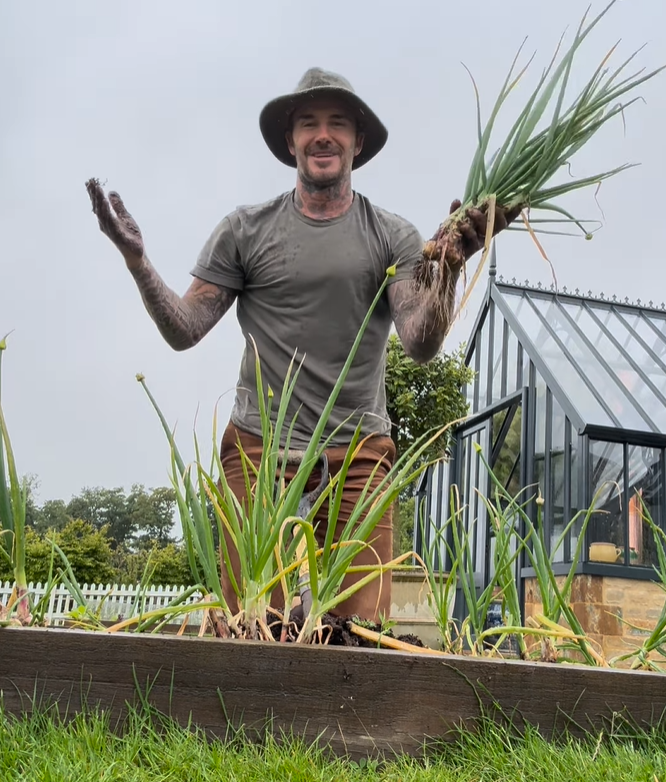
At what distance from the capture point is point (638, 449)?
326 inches

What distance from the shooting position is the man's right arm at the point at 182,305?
1.56m

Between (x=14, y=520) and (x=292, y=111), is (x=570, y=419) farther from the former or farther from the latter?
(x=14, y=520)

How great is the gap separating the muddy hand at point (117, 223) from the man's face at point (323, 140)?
1.71 ft

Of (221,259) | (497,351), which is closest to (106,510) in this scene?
(497,351)

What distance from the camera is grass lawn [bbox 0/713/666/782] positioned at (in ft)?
2.59

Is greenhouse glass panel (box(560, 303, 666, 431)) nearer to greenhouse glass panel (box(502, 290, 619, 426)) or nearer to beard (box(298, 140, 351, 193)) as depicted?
greenhouse glass panel (box(502, 290, 619, 426))

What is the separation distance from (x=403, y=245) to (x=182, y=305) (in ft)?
1.70

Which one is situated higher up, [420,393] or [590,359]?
[590,359]

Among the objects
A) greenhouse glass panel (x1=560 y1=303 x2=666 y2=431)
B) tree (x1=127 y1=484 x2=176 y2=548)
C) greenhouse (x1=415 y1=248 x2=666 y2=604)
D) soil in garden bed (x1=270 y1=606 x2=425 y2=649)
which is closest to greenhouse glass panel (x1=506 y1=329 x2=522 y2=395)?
greenhouse (x1=415 y1=248 x2=666 y2=604)

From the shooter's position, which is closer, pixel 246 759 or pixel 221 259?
pixel 246 759

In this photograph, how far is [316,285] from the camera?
1760 mm

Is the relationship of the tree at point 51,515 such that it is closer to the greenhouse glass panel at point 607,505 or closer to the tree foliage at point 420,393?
the tree foliage at point 420,393

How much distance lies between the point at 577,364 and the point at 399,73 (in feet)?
25.4

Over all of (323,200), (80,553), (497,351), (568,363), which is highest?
(497,351)
